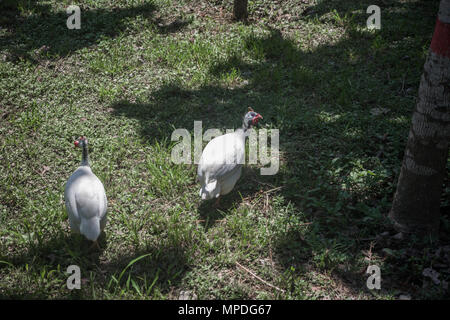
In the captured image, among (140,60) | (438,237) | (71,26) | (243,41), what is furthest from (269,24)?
(438,237)

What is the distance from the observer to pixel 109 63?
6.36 meters

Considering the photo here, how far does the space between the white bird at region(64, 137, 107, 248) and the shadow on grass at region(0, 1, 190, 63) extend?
409 cm

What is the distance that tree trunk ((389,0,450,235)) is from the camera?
9.17ft

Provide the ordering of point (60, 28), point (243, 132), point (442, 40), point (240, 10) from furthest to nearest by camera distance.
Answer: point (60, 28) → point (240, 10) → point (243, 132) → point (442, 40)

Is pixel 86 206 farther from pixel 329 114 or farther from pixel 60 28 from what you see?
pixel 60 28

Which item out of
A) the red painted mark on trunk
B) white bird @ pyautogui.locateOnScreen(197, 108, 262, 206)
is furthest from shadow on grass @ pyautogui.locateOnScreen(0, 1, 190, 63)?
the red painted mark on trunk

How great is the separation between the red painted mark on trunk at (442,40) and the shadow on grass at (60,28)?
5362 mm

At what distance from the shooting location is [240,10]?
716 cm

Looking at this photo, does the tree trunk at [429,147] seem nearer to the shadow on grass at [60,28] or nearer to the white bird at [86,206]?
the white bird at [86,206]

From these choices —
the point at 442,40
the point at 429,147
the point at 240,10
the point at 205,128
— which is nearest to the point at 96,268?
the point at 205,128

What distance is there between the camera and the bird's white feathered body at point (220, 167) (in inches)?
146

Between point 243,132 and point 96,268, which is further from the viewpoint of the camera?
point 243,132

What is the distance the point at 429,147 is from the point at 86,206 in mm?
3031

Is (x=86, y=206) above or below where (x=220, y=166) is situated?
below
